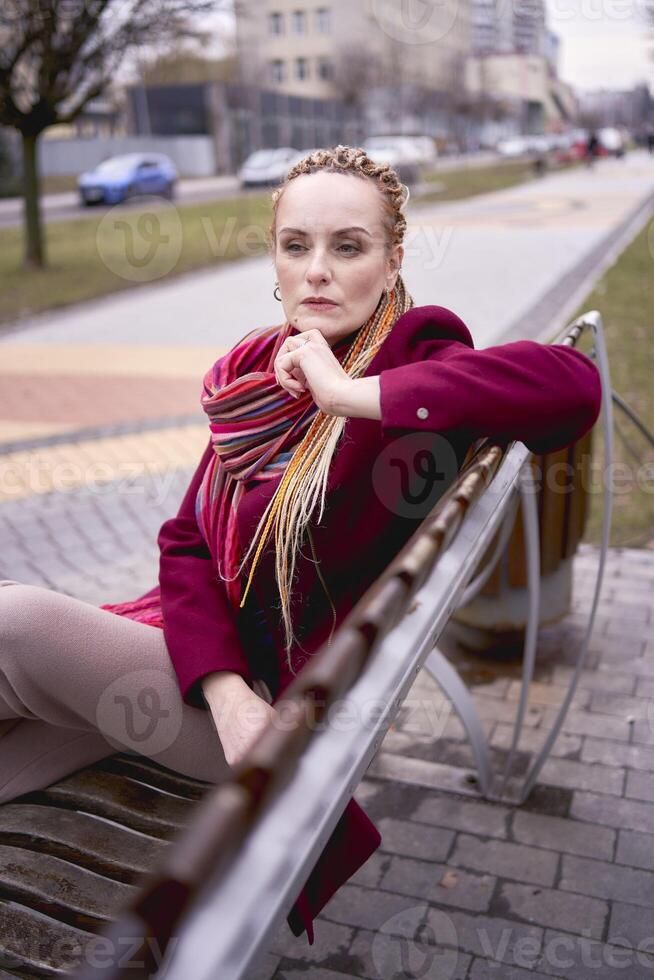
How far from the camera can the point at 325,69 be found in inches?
2287

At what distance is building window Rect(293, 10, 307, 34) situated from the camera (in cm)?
4547

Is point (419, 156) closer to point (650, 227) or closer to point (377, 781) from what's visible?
point (650, 227)

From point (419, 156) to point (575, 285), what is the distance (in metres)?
30.9

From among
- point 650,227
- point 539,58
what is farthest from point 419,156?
point 539,58

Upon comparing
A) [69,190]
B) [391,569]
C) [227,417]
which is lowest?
[69,190]

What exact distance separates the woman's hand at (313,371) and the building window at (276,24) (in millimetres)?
39860

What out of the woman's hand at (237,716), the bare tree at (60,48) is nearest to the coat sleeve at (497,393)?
the woman's hand at (237,716)

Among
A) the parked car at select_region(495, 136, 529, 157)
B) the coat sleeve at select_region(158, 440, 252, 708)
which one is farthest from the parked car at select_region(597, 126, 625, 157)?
the coat sleeve at select_region(158, 440, 252, 708)

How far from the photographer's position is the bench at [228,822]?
757 millimetres

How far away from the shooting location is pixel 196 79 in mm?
64625

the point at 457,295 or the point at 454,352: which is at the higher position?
the point at 454,352

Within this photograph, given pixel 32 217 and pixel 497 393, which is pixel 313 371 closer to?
pixel 497 393

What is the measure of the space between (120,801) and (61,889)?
9.1 inches

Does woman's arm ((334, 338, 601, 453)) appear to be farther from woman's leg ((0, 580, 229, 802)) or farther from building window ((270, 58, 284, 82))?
building window ((270, 58, 284, 82))
